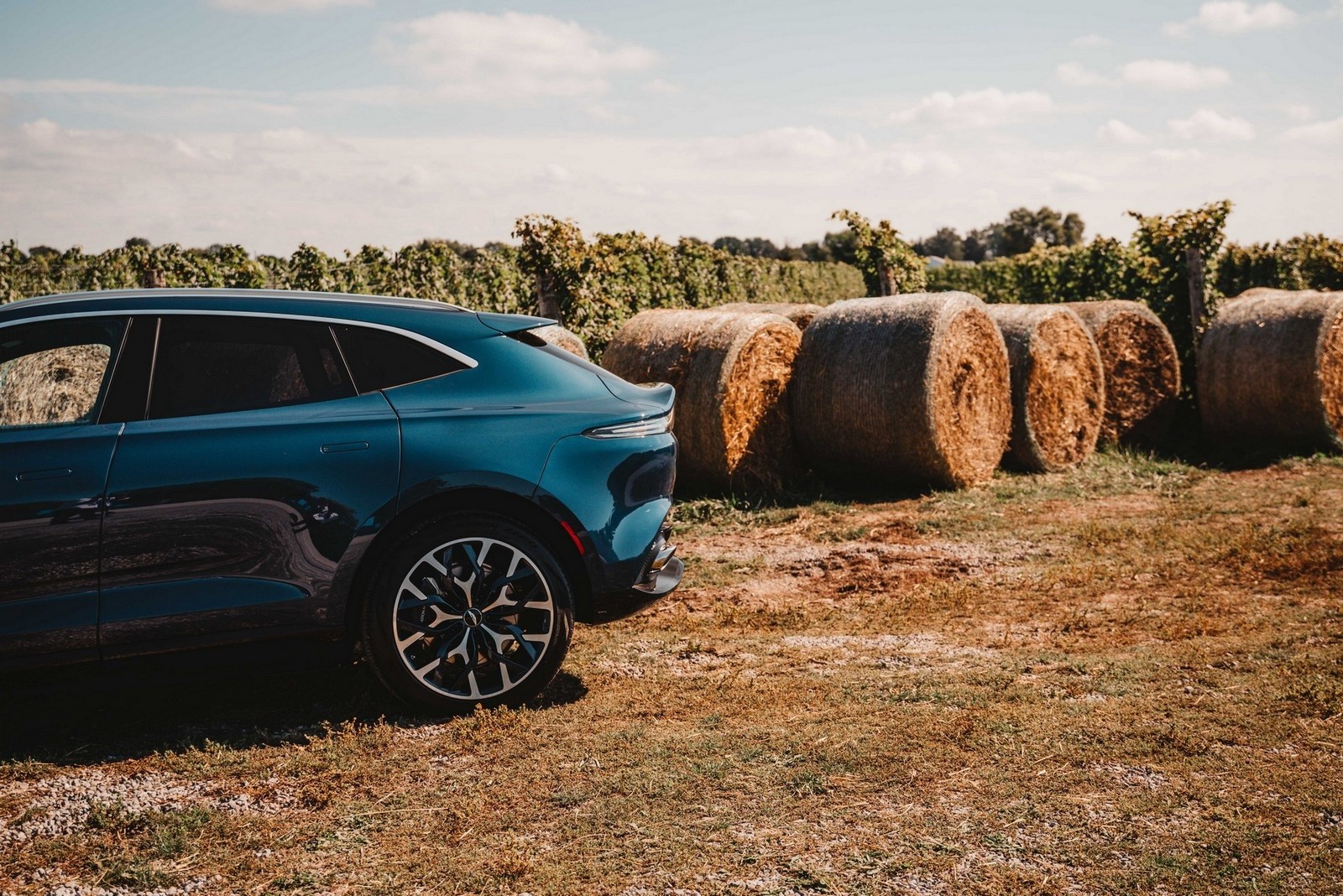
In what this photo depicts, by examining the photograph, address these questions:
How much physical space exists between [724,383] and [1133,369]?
261 inches

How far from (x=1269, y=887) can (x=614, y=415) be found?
10.5 feet

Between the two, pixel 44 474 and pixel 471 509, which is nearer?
pixel 44 474

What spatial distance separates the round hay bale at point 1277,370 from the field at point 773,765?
6716mm

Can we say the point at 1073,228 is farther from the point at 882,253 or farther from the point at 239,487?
the point at 239,487

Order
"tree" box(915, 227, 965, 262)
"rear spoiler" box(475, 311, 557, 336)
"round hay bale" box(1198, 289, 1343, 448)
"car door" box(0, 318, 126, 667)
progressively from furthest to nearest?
1. "tree" box(915, 227, 965, 262)
2. "round hay bale" box(1198, 289, 1343, 448)
3. "rear spoiler" box(475, 311, 557, 336)
4. "car door" box(0, 318, 126, 667)

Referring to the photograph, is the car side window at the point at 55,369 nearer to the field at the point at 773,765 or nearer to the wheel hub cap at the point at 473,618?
the field at the point at 773,765

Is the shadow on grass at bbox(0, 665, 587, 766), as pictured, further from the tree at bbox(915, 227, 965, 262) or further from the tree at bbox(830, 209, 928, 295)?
the tree at bbox(915, 227, 965, 262)

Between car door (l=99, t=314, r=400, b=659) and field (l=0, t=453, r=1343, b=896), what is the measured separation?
1.68 ft

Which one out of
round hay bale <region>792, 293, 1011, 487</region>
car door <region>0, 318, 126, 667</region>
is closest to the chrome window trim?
car door <region>0, 318, 126, 667</region>

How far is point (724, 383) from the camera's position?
36.0 feet

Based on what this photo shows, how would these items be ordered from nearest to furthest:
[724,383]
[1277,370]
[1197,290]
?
[724,383] < [1277,370] < [1197,290]

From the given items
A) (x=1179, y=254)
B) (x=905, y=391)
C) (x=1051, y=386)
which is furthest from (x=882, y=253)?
(x=905, y=391)

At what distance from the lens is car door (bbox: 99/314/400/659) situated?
457cm

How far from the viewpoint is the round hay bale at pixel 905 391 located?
36.2 ft
